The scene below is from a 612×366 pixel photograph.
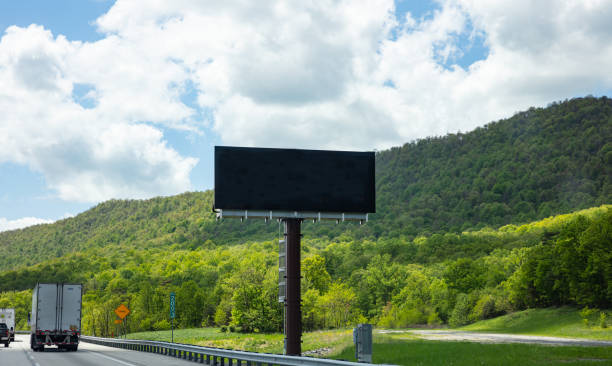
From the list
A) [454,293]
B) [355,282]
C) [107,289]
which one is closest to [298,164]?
[454,293]

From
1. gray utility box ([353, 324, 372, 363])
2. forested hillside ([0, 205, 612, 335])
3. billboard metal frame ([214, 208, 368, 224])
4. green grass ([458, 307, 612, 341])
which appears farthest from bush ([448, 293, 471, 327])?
gray utility box ([353, 324, 372, 363])

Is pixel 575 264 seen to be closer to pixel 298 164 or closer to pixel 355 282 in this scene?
pixel 298 164

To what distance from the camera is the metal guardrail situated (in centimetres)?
1983

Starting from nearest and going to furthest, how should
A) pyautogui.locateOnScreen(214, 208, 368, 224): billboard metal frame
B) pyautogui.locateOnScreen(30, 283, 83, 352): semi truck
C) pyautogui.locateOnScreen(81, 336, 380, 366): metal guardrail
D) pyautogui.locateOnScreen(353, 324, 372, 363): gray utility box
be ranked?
pyautogui.locateOnScreen(353, 324, 372, 363): gray utility box
pyautogui.locateOnScreen(81, 336, 380, 366): metal guardrail
pyautogui.locateOnScreen(214, 208, 368, 224): billboard metal frame
pyautogui.locateOnScreen(30, 283, 83, 352): semi truck

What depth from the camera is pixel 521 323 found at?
81.9 metres

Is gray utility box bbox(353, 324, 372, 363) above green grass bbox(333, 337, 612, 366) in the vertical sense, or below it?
above

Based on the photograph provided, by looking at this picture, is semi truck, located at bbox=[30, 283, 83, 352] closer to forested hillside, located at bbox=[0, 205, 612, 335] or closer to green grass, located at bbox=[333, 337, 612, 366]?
green grass, located at bbox=[333, 337, 612, 366]

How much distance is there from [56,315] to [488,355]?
2603 centimetres

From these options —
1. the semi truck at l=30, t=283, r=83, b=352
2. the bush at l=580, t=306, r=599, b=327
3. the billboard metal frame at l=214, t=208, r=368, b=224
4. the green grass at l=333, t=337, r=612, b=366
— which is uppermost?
the billboard metal frame at l=214, t=208, r=368, b=224

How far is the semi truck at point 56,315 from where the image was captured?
43.2 meters

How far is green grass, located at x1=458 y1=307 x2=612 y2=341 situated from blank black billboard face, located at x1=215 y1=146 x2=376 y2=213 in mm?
30897

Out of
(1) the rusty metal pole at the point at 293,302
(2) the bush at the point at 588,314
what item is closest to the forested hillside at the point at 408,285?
(2) the bush at the point at 588,314

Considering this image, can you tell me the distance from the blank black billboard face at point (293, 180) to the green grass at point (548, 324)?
30.9m

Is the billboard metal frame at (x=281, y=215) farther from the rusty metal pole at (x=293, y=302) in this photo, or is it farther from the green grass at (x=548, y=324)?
the green grass at (x=548, y=324)
